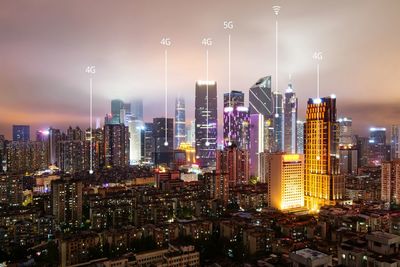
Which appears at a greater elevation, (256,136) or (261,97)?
(261,97)

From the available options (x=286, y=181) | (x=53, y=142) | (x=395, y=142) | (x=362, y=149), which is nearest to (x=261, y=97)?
(x=362, y=149)

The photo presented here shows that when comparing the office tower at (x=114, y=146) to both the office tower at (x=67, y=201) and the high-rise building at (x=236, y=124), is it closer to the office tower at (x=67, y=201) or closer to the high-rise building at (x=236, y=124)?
the high-rise building at (x=236, y=124)

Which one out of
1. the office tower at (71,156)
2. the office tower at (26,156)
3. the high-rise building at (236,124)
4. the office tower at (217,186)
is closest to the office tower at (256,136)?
the high-rise building at (236,124)

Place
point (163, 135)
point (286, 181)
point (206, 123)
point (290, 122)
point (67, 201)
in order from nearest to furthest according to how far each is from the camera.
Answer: point (67, 201), point (286, 181), point (290, 122), point (206, 123), point (163, 135)

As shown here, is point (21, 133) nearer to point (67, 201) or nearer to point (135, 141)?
point (135, 141)

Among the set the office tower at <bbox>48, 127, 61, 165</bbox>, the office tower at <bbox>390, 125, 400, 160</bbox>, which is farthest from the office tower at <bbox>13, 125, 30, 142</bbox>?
the office tower at <bbox>390, 125, 400, 160</bbox>

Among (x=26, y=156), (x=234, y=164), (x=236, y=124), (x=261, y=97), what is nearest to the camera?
(x=234, y=164)

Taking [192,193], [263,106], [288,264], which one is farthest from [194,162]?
[288,264]
